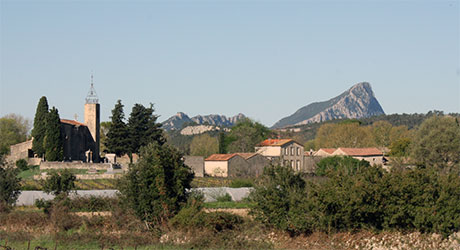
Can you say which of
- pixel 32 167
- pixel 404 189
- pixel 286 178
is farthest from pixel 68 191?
pixel 32 167

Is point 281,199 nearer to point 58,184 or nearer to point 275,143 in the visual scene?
point 58,184

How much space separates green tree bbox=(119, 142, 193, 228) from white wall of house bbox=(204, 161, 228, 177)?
Answer: 3343 centimetres

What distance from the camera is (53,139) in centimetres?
6000

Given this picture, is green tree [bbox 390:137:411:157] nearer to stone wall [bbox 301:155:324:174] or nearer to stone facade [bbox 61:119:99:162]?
stone wall [bbox 301:155:324:174]

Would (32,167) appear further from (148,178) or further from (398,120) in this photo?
(398,120)

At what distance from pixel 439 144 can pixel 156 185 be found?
113 feet

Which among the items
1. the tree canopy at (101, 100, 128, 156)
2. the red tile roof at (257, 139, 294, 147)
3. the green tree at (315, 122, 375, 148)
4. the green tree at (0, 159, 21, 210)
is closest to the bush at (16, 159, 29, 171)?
the tree canopy at (101, 100, 128, 156)

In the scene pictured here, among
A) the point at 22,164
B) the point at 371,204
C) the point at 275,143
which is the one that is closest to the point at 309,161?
the point at 275,143

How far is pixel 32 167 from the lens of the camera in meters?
58.0

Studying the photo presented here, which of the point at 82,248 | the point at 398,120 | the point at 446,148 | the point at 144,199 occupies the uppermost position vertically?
the point at 398,120

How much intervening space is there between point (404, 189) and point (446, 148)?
30.5 meters

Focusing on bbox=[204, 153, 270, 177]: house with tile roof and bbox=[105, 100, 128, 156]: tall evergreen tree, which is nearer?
bbox=[204, 153, 270, 177]: house with tile roof

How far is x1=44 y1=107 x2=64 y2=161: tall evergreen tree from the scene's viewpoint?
5969cm

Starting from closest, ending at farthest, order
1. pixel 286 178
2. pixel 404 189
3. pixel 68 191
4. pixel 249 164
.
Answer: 1. pixel 404 189
2. pixel 286 178
3. pixel 68 191
4. pixel 249 164
